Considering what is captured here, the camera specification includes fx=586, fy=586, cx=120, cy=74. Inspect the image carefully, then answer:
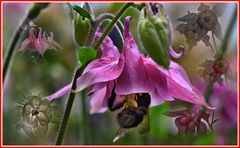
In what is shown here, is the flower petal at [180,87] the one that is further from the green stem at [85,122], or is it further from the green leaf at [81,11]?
the green stem at [85,122]

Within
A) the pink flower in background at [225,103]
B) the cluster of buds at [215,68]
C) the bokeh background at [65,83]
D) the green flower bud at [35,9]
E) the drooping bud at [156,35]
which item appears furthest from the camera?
the pink flower in background at [225,103]

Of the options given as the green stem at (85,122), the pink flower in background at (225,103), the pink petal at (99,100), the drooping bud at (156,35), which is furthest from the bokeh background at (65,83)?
the drooping bud at (156,35)

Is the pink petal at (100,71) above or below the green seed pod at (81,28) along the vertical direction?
below

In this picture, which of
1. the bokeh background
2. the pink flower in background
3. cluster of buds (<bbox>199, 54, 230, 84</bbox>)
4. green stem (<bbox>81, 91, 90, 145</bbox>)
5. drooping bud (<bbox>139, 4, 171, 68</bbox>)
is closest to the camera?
drooping bud (<bbox>139, 4, 171, 68</bbox>)

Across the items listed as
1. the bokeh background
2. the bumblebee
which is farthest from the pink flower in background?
the bumblebee

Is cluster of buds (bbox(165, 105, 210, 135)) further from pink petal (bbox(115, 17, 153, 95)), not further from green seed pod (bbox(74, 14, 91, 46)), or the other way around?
green seed pod (bbox(74, 14, 91, 46))

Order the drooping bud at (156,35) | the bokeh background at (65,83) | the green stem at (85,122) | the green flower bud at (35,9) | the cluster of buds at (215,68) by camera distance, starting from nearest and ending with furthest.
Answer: the drooping bud at (156,35), the green flower bud at (35,9), the cluster of buds at (215,68), the green stem at (85,122), the bokeh background at (65,83)

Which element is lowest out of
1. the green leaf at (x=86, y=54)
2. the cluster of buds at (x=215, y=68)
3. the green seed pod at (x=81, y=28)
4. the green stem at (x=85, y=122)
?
the green stem at (x=85, y=122)

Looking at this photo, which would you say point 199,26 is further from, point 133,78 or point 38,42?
point 38,42
